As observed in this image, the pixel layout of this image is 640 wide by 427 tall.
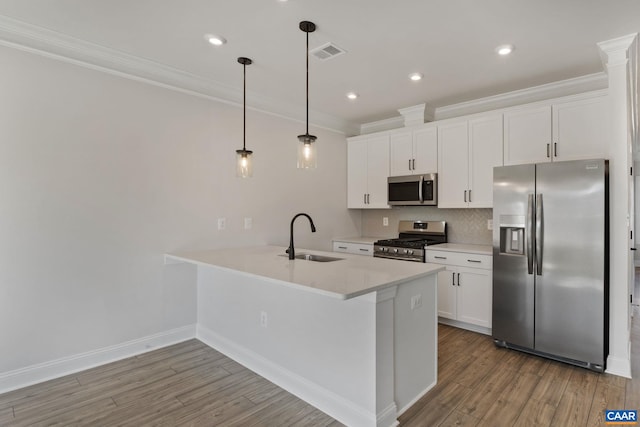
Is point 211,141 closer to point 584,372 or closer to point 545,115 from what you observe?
point 545,115

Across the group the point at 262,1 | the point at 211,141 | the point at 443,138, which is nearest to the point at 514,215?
the point at 443,138

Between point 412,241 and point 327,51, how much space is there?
95.2 inches

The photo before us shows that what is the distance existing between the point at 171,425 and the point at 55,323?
1.31m

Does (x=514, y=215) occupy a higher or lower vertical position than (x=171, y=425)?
higher

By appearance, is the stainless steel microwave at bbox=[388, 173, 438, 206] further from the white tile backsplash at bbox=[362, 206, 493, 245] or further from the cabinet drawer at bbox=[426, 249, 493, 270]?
the cabinet drawer at bbox=[426, 249, 493, 270]

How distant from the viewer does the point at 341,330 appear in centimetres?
214

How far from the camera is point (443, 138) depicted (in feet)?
13.1

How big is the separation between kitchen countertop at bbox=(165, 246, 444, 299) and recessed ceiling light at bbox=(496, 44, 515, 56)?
5.91 ft

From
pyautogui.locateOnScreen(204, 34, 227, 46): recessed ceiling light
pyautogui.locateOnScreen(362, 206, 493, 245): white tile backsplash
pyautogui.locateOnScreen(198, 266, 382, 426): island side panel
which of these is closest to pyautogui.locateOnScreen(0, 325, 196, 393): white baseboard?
pyautogui.locateOnScreen(198, 266, 382, 426): island side panel

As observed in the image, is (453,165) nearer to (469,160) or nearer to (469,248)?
(469,160)

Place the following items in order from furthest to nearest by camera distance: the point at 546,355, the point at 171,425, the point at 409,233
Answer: the point at 409,233
the point at 546,355
the point at 171,425

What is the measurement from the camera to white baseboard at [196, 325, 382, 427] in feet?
6.64

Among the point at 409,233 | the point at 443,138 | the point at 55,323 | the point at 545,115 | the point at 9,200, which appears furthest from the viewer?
the point at 409,233

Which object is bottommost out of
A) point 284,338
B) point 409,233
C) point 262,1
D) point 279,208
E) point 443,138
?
point 284,338
